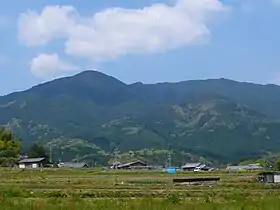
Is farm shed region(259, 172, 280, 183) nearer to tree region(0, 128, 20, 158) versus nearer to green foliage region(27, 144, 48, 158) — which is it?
tree region(0, 128, 20, 158)

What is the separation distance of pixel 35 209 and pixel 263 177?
139 feet

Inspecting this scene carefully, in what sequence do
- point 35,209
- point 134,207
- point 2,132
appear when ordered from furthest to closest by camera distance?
1. point 2,132
2. point 134,207
3. point 35,209

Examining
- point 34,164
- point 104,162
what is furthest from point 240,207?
point 104,162

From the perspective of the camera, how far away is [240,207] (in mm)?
13055

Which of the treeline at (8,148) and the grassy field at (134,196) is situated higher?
the treeline at (8,148)

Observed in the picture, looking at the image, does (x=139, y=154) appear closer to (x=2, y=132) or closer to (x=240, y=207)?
(x=2, y=132)

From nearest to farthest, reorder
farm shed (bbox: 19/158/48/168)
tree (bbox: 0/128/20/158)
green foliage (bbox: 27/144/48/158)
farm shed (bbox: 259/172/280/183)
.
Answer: farm shed (bbox: 259/172/280/183) → farm shed (bbox: 19/158/48/168) → tree (bbox: 0/128/20/158) → green foliage (bbox: 27/144/48/158)

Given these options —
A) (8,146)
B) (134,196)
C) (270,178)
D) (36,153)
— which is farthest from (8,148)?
(134,196)

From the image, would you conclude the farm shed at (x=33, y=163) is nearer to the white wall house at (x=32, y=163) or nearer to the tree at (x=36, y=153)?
the white wall house at (x=32, y=163)

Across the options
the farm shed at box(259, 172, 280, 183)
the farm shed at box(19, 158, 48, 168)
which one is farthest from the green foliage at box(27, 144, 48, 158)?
the farm shed at box(259, 172, 280, 183)

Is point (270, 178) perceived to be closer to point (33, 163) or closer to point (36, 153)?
point (33, 163)

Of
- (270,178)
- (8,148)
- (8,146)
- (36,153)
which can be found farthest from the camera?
(36,153)

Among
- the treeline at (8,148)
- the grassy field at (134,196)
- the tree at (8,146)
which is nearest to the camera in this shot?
the grassy field at (134,196)

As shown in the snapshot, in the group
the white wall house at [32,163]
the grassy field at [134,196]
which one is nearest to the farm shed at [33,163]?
the white wall house at [32,163]
